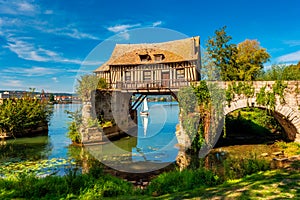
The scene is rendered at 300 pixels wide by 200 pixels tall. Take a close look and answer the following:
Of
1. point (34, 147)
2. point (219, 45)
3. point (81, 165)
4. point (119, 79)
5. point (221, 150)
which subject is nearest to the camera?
point (81, 165)

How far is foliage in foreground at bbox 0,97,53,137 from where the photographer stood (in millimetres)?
18433

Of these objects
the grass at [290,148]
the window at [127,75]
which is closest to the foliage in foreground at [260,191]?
the grass at [290,148]

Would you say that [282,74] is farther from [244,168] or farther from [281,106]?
[244,168]

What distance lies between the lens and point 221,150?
1354cm

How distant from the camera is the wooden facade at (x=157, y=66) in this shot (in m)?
20.4

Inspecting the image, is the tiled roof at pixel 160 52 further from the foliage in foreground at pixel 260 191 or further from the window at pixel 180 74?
the foliage in foreground at pixel 260 191

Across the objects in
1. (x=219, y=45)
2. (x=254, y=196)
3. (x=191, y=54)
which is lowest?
(x=254, y=196)

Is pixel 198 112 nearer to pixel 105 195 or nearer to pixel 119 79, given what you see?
pixel 105 195

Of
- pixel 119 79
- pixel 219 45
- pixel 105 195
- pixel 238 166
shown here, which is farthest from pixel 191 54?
pixel 105 195

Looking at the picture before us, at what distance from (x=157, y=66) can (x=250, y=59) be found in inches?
474

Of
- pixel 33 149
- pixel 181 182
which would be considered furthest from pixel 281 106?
pixel 33 149

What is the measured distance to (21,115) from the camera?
62.7 ft

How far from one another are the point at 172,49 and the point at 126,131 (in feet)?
32.1

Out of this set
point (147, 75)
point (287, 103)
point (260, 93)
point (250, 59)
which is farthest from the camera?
point (250, 59)
